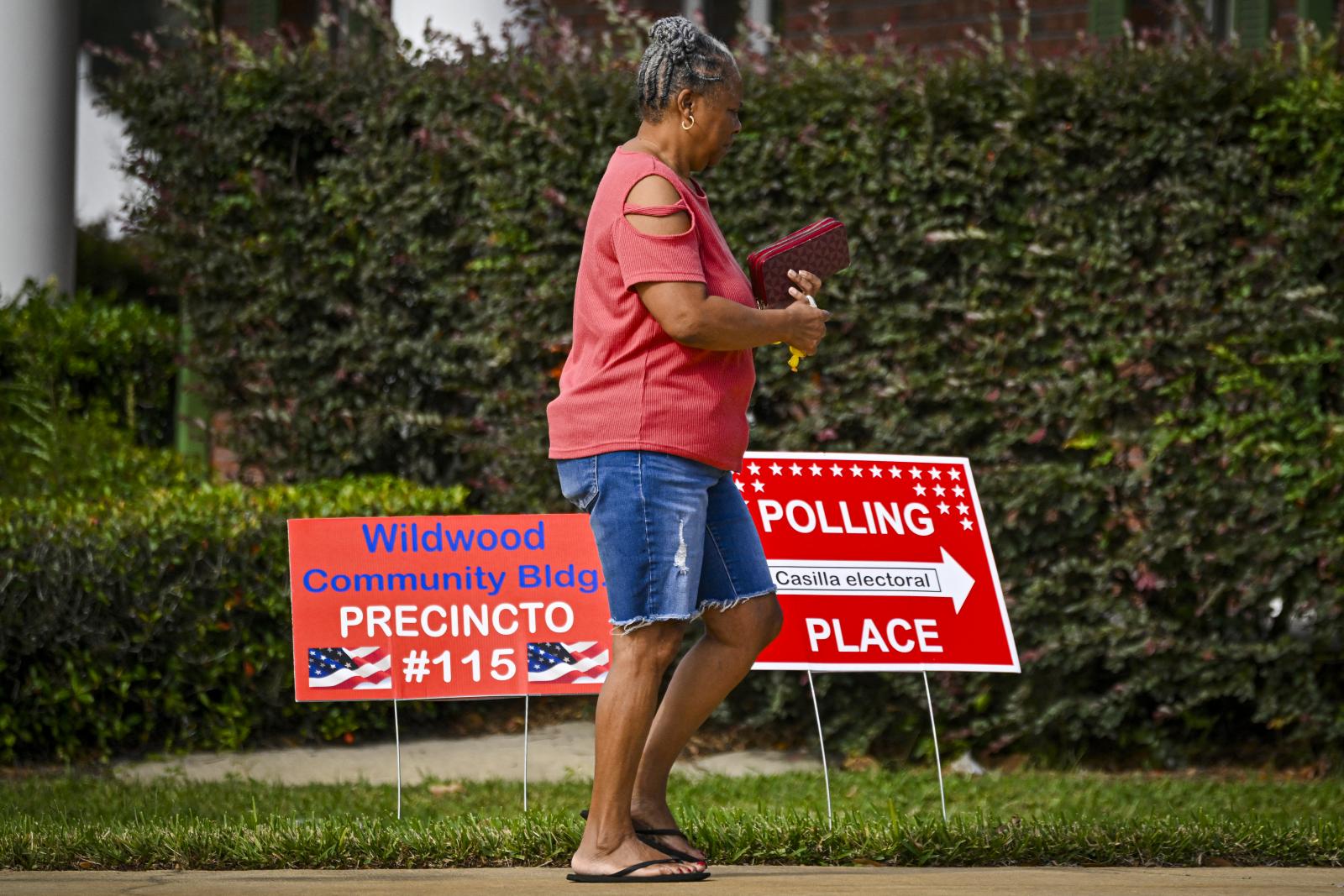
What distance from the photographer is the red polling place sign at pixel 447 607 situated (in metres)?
5.18

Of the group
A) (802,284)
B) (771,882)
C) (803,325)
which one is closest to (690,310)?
(803,325)

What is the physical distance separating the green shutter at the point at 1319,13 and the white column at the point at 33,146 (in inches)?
254

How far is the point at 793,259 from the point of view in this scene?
4.14 metres

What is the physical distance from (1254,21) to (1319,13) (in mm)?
333

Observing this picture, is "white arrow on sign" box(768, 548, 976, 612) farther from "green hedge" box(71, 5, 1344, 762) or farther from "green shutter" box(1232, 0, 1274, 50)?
"green shutter" box(1232, 0, 1274, 50)

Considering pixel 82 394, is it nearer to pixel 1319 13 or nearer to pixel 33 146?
pixel 33 146

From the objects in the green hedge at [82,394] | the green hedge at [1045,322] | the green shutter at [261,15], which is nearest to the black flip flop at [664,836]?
the green hedge at [1045,322]

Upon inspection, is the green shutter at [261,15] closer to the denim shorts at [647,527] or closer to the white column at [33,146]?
the white column at [33,146]

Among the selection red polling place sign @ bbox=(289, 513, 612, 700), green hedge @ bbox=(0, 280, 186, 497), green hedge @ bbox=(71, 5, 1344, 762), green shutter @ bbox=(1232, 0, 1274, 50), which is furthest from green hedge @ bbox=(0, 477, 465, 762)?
green shutter @ bbox=(1232, 0, 1274, 50)

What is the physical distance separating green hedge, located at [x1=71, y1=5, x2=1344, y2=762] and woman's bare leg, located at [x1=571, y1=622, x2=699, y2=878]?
120 inches

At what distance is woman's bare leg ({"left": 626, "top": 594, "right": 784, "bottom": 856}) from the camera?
4016 millimetres

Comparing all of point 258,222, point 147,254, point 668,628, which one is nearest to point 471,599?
point 668,628

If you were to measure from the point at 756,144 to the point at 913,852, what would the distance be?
341 centimetres

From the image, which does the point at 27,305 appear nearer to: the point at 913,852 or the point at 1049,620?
the point at 1049,620
